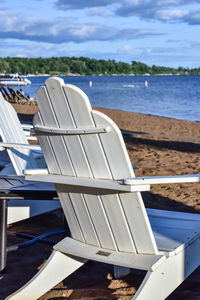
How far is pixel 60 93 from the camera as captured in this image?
2564 millimetres

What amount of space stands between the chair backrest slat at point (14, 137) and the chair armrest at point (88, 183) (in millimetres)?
1607

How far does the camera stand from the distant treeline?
64.7 metres

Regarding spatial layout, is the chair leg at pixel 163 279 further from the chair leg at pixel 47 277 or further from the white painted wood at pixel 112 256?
the chair leg at pixel 47 277

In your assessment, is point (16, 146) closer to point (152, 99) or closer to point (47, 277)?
point (47, 277)

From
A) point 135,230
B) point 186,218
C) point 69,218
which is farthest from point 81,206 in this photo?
point 186,218

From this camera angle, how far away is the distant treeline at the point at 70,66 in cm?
6469

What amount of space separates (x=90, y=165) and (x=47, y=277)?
2.34 ft

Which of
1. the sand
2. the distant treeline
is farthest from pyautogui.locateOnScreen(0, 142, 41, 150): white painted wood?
the distant treeline

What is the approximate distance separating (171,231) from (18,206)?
4.14 ft

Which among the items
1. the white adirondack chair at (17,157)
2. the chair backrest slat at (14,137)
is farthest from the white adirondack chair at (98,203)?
the chair backrest slat at (14,137)

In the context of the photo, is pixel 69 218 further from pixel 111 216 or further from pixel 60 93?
pixel 60 93

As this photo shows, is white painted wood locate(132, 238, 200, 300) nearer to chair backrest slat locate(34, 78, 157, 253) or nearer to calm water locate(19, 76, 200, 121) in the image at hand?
chair backrest slat locate(34, 78, 157, 253)

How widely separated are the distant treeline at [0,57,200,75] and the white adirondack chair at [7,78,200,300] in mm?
45253

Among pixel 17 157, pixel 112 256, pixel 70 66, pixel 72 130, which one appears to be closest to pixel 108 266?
pixel 112 256
